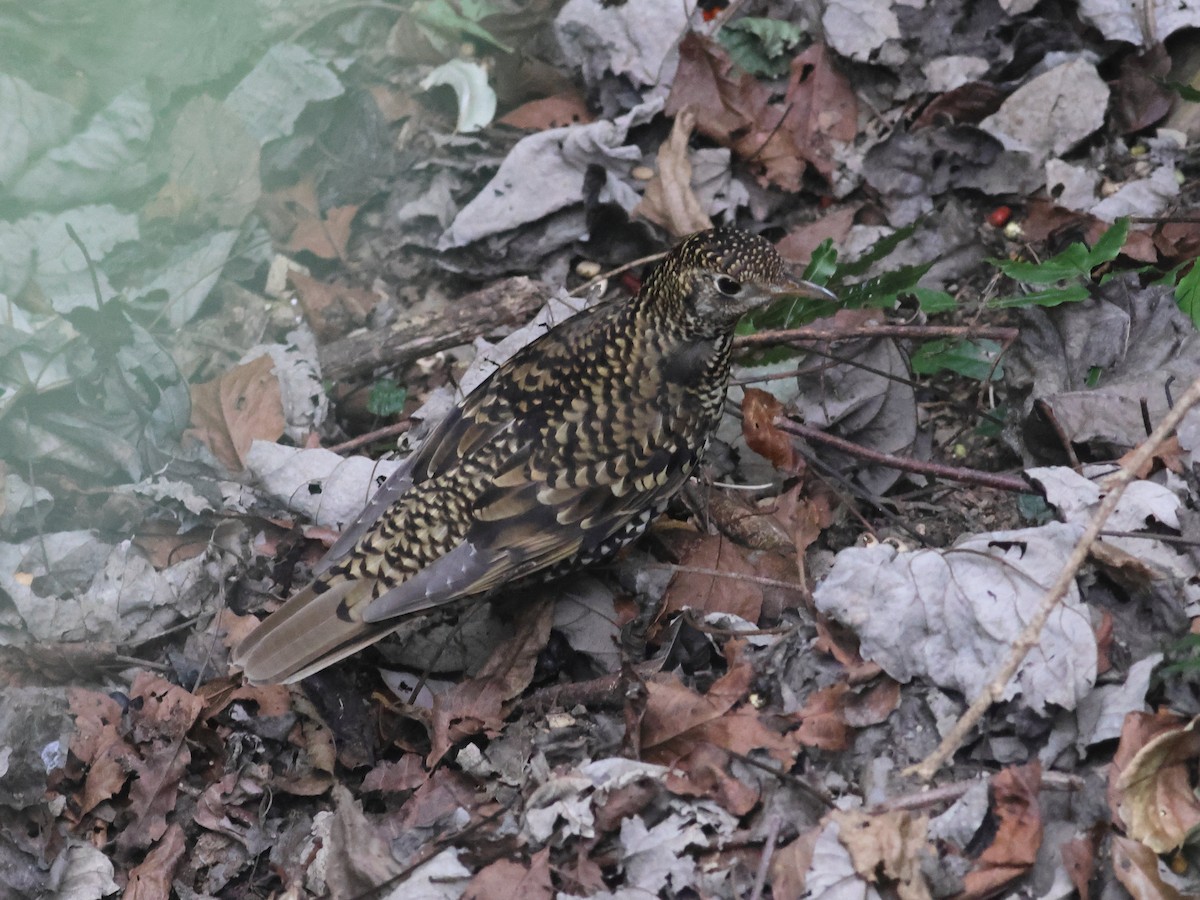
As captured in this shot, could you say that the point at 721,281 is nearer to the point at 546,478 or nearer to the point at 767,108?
the point at 546,478

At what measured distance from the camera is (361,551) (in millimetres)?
4230

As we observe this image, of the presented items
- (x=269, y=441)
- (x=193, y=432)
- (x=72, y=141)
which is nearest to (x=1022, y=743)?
(x=269, y=441)

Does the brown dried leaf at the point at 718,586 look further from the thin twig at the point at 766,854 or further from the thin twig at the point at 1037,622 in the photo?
the thin twig at the point at 1037,622

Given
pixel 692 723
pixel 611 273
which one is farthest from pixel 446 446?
pixel 692 723

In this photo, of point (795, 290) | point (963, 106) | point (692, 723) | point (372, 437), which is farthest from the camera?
point (963, 106)

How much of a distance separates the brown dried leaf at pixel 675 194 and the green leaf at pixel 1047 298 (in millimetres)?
1533

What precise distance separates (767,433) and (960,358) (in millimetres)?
786

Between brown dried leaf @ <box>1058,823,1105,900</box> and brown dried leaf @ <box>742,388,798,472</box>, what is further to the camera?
brown dried leaf @ <box>742,388,798,472</box>

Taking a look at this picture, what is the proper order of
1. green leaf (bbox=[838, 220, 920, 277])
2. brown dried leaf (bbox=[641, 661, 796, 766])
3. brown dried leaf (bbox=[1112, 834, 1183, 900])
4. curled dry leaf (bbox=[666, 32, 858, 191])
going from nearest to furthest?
brown dried leaf (bbox=[1112, 834, 1183, 900]), brown dried leaf (bbox=[641, 661, 796, 766]), green leaf (bbox=[838, 220, 920, 277]), curled dry leaf (bbox=[666, 32, 858, 191])

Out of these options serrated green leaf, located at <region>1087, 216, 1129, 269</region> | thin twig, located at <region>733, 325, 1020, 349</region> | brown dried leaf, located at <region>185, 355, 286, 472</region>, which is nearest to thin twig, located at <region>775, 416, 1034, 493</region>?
thin twig, located at <region>733, 325, 1020, 349</region>

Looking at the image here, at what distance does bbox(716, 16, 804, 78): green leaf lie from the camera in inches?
228

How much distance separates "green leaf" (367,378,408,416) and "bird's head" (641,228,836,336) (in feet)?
5.20

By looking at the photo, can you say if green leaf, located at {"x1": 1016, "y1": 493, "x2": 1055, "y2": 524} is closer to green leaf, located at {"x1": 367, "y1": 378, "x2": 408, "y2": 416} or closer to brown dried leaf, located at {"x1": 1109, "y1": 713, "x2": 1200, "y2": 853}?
brown dried leaf, located at {"x1": 1109, "y1": 713, "x2": 1200, "y2": 853}

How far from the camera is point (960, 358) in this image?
4555 millimetres
